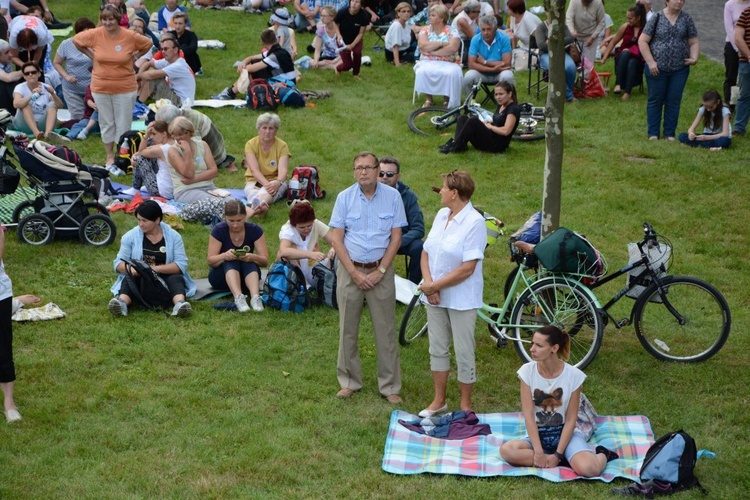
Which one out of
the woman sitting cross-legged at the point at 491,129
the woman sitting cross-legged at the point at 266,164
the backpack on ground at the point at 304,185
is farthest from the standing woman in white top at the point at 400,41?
the woman sitting cross-legged at the point at 266,164

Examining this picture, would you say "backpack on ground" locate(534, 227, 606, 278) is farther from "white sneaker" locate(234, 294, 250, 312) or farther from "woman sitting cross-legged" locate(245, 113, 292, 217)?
"woman sitting cross-legged" locate(245, 113, 292, 217)

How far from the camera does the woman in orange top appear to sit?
12.5 meters

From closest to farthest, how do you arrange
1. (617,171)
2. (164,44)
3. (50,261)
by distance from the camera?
(50,261) → (617,171) → (164,44)

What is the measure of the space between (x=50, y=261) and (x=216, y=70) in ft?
28.3

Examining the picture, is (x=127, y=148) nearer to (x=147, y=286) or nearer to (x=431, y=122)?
(x=147, y=286)

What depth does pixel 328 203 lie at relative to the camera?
12.0 meters

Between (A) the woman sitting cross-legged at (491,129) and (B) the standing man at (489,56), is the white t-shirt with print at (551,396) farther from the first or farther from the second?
(B) the standing man at (489,56)

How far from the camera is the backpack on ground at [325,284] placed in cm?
921

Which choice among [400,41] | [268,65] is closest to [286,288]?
[268,65]

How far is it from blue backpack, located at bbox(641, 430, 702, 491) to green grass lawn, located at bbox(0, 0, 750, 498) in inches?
8.7

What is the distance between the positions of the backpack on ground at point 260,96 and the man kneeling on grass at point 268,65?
0.64ft

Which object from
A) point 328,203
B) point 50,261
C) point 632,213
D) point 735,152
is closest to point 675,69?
point 735,152

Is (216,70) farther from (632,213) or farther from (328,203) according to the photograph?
(632,213)

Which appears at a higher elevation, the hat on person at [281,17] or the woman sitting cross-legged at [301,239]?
the hat on person at [281,17]
